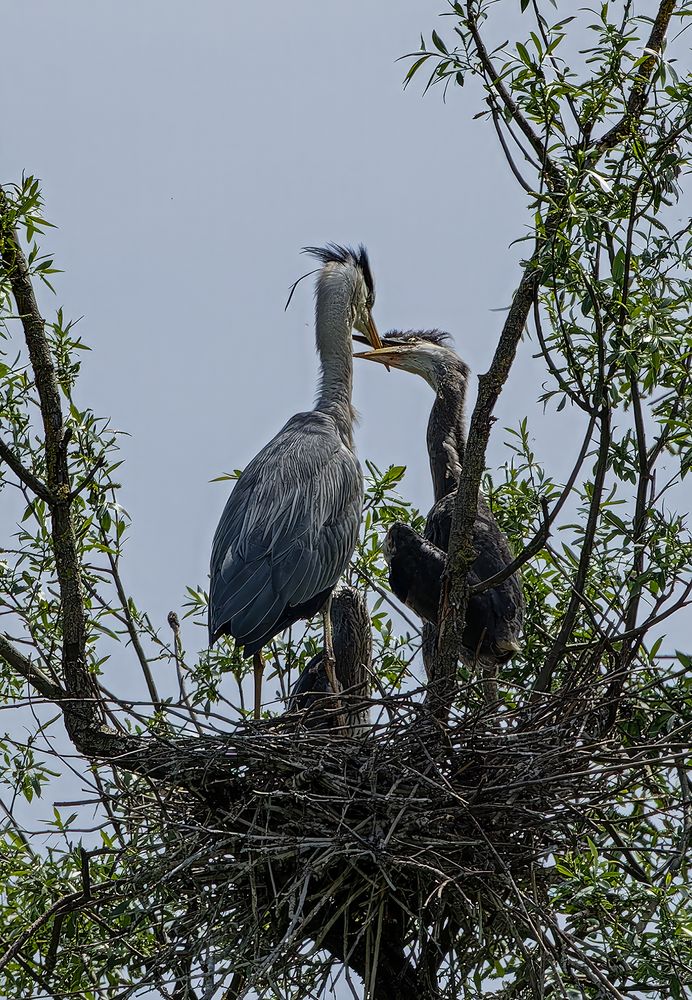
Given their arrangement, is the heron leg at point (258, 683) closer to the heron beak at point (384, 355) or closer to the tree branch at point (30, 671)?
the tree branch at point (30, 671)

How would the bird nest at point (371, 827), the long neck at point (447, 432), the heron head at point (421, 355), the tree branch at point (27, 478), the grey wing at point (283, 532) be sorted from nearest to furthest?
the bird nest at point (371, 827) < the tree branch at point (27, 478) < the grey wing at point (283, 532) < the long neck at point (447, 432) < the heron head at point (421, 355)

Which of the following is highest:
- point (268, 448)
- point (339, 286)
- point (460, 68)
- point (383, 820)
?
point (339, 286)

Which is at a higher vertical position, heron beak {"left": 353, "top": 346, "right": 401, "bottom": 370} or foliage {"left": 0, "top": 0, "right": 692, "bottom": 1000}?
heron beak {"left": 353, "top": 346, "right": 401, "bottom": 370}

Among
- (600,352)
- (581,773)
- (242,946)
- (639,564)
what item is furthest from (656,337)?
(242,946)

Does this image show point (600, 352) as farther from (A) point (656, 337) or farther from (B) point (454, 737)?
(B) point (454, 737)

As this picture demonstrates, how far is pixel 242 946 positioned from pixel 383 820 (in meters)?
0.53

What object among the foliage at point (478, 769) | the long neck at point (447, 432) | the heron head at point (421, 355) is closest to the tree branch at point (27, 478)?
the foliage at point (478, 769)

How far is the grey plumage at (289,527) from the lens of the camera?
498 centimetres

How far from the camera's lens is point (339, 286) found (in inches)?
251

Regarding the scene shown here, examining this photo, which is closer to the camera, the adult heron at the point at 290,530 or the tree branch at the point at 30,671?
the tree branch at the point at 30,671

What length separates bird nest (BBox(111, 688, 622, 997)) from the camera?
3.83 metres

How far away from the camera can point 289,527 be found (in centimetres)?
534

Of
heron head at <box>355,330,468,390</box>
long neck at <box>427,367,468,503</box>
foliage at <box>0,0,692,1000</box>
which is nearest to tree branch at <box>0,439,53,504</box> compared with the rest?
foliage at <box>0,0,692,1000</box>

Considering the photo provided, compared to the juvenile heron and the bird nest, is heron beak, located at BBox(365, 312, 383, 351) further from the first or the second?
the bird nest
